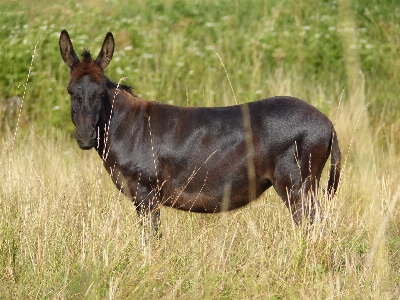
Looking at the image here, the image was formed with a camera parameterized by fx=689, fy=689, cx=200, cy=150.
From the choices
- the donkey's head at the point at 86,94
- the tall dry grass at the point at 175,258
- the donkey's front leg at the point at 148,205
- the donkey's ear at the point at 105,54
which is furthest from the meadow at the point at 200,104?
the donkey's ear at the point at 105,54

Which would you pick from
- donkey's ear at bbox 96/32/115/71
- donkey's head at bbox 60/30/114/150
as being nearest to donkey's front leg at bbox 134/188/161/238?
donkey's head at bbox 60/30/114/150

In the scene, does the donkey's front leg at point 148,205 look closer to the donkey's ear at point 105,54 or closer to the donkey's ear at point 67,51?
the donkey's ear at point 105,54

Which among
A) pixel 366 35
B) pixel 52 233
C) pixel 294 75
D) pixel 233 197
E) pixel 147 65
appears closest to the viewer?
pixel 52 233

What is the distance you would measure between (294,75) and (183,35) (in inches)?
139

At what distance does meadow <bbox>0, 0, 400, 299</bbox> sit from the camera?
453 centimetres

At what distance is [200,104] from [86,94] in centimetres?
486

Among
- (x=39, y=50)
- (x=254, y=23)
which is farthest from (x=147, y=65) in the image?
(x=254, y=23)

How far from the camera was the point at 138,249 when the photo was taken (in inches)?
182

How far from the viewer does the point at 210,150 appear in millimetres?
5977

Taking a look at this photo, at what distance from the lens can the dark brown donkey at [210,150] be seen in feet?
19.2

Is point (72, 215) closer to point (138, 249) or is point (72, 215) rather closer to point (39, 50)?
point (138, 249)

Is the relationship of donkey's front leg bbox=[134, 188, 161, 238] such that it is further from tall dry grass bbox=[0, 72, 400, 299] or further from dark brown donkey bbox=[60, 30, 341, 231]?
tall dry grass bbox=[0, 72, 400, 299]

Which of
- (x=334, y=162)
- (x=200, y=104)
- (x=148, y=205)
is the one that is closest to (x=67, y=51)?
(x=148, y=205)

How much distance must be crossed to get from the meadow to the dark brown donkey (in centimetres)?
21
